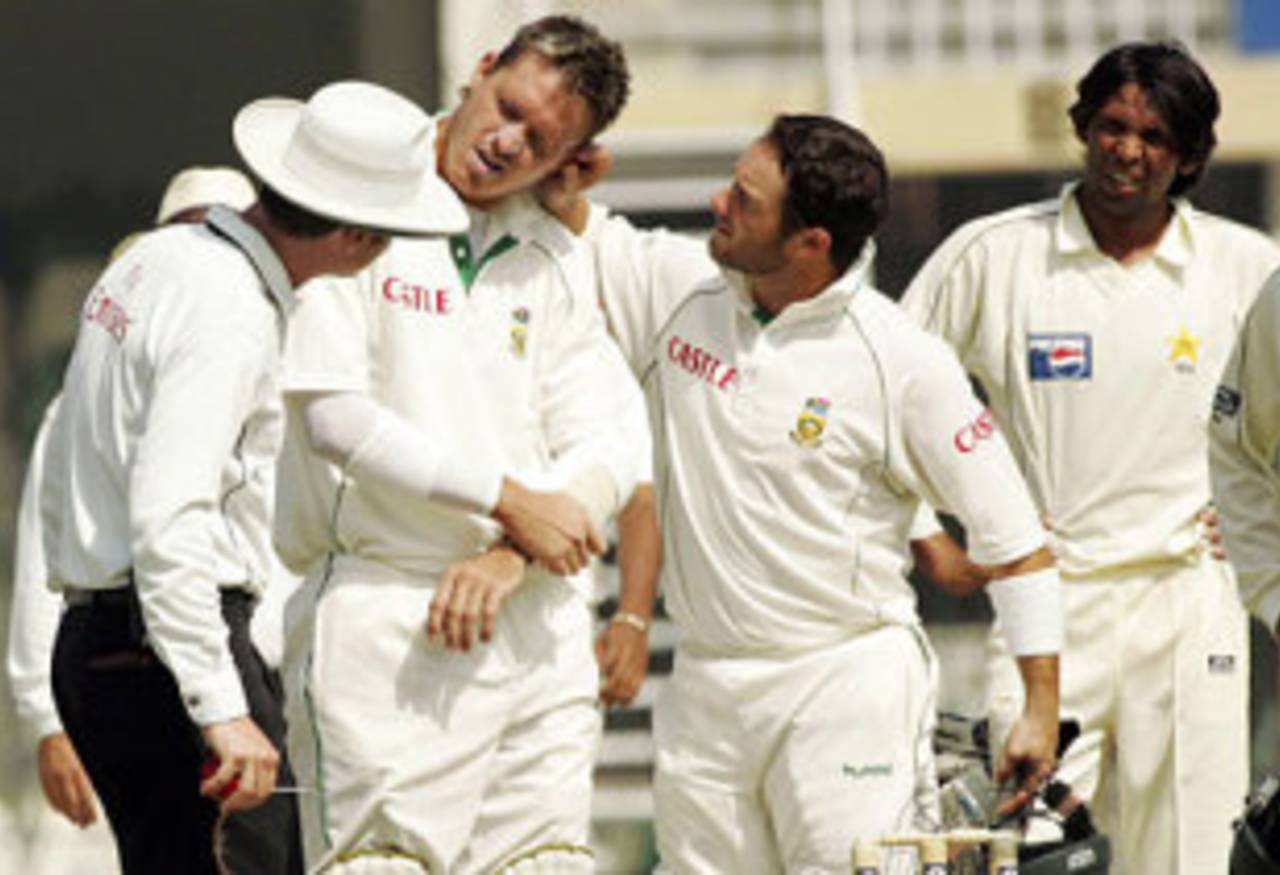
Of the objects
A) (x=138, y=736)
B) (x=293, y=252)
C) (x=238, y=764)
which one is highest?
(x=293, y=252)

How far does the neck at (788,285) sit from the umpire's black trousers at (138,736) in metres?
1.17

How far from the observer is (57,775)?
30.5 feet

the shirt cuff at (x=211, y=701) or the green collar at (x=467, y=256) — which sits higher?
the green collar at (x=467, y=256)

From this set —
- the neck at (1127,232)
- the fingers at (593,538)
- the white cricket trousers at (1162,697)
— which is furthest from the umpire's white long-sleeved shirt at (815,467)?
the neck at (1127,232)

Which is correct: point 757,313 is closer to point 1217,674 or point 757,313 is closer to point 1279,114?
point 1217,674

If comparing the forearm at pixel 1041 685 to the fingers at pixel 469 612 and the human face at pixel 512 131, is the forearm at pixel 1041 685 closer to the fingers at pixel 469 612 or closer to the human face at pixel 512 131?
the fingers at pixel 469 612

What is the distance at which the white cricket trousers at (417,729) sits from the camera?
24.1ft

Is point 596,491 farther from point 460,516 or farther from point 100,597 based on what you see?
point 100,597

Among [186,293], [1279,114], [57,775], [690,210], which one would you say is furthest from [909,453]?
[1279,114]

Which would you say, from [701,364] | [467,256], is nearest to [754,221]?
[701,364]

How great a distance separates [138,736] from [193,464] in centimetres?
69

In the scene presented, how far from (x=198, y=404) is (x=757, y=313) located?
1.55m

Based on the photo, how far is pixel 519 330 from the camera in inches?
297

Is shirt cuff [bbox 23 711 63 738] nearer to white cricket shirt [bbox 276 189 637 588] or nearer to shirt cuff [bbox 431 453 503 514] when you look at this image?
white cricket shirt [bbox 276 189 637 588]
